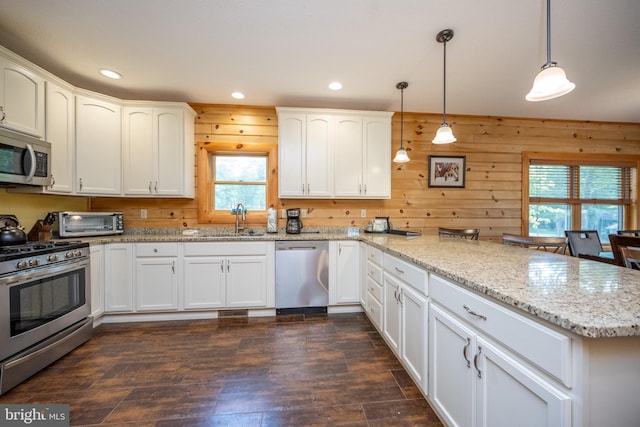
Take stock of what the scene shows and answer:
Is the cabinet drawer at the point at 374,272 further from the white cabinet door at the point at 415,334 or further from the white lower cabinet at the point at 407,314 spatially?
the white cabinet door at the point at 415,334

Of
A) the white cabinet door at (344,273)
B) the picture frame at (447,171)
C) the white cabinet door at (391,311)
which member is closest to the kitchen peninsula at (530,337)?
the white cabinet door at (391,311)

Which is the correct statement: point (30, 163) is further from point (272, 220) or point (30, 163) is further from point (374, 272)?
point (374, 272)

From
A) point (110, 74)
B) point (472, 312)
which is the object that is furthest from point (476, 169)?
point (110, 74)

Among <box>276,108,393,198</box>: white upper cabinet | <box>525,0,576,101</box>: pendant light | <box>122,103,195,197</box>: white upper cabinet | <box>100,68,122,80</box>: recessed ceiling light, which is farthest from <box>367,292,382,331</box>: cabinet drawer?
<box>100,68,122,80</box>: recessed ceiling light

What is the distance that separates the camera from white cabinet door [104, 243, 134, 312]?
2.50m

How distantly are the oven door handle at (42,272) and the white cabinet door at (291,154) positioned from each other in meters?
1.96

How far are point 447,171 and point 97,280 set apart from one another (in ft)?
14.0

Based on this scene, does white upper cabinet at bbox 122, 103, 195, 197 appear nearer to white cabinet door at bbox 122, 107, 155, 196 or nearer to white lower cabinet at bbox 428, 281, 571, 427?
white cabinet door at bbox 122, 107, 155, 196

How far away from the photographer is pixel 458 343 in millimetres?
1131

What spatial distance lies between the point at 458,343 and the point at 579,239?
190 centimetres

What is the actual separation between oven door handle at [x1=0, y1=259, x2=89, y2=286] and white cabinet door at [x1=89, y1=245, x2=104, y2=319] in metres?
0.18

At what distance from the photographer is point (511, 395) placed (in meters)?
0.87

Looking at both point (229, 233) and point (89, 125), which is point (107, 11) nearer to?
point (89, 125)

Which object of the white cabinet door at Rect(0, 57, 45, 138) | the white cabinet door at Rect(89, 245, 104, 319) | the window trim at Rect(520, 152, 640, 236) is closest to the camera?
the white cabinet door at Rect(0, 57, 45, 138)
